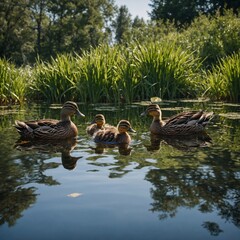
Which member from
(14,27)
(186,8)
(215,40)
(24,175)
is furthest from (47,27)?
(24,175)

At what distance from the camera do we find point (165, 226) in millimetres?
3646

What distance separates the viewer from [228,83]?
13648 mm

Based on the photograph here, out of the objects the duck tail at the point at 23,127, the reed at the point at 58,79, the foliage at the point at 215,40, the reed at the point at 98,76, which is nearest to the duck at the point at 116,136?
the duck tail at the point at 23,127

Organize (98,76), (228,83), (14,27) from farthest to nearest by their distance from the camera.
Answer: (14,27)
(98,76)
(228,83)

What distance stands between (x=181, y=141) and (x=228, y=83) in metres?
6.39

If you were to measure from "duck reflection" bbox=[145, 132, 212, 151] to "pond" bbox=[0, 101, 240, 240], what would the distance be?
0.07 ft

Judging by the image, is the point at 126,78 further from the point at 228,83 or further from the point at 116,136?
the point at 116,136

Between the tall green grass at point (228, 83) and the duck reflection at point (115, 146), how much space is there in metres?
7.09

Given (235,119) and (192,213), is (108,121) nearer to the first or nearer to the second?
(235,119)

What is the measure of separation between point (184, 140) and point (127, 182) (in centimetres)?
342

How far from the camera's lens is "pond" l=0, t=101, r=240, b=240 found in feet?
11.8

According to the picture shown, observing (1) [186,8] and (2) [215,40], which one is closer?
(2) [215,40]

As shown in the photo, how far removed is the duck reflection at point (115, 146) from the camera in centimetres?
675

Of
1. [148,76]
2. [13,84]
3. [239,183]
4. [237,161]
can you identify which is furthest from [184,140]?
[13,84]
